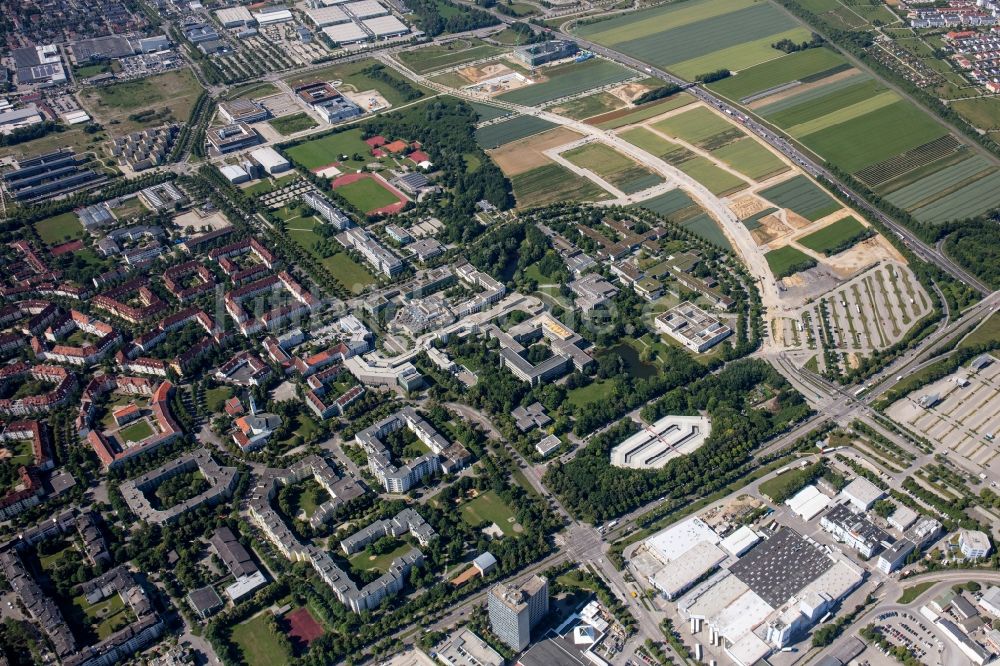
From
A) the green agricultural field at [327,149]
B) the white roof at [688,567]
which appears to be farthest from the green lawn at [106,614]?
the green agricultural field at [327,149]

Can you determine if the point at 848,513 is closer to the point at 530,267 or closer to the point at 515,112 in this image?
the point at 530,267

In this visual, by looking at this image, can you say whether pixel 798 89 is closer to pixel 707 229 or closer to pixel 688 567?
pixel 707 229

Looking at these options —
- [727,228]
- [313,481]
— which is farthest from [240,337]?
[727,228]

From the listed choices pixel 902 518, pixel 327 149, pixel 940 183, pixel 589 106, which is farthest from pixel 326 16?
pixel 902 518

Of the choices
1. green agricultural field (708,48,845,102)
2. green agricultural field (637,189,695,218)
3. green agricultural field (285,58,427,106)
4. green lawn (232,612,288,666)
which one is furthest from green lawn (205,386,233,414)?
green agricultural field (708,48,845,102)

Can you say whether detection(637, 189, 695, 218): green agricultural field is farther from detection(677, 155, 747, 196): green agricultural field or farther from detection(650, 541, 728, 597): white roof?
detection(650, 541, 728, 597): white roof

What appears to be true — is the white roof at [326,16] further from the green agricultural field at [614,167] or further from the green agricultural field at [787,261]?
the green agricultural field at [787,261]
